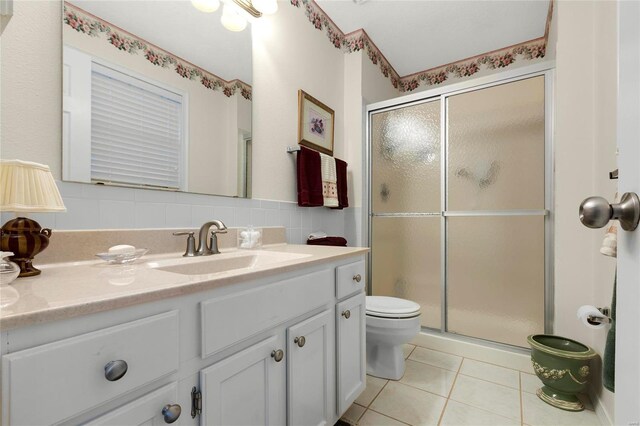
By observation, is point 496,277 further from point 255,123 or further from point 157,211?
point 157,211

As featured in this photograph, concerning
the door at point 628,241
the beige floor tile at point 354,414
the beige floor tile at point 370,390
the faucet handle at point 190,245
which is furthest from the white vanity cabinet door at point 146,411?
the beige floor tile at point 370,390

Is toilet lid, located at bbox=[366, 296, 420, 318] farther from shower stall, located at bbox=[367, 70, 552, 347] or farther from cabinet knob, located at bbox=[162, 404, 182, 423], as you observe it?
cabinet knob, located at bbox=[162, 404, 182, 423]

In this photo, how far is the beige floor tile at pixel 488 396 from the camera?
146cm

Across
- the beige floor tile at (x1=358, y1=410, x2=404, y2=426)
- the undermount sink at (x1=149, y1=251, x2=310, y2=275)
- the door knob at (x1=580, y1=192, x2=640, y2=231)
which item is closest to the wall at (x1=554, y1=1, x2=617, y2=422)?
the beige floor tile at (x1=358, y1=410, x2=404, y2=426)

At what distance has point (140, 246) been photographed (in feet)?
3.59

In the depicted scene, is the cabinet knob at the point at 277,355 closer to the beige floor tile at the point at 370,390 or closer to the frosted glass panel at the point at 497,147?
the beige floor tile at the point at 370,390

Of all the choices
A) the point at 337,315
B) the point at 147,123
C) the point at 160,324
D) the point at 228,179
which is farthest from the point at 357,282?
the point at 147,123

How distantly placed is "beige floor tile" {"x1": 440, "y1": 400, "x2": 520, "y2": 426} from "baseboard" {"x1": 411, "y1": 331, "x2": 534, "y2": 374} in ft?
2.00

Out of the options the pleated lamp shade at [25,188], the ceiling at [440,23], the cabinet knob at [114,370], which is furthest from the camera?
the ceiling at [440,23]

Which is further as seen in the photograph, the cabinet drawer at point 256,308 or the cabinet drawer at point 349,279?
the cabinet drawer at point 349,279

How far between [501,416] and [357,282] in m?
0.96

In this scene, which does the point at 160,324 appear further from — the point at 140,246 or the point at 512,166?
the point at 512,166

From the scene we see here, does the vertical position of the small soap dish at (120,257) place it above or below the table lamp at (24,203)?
below

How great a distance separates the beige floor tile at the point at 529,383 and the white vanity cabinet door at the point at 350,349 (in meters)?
1.02
